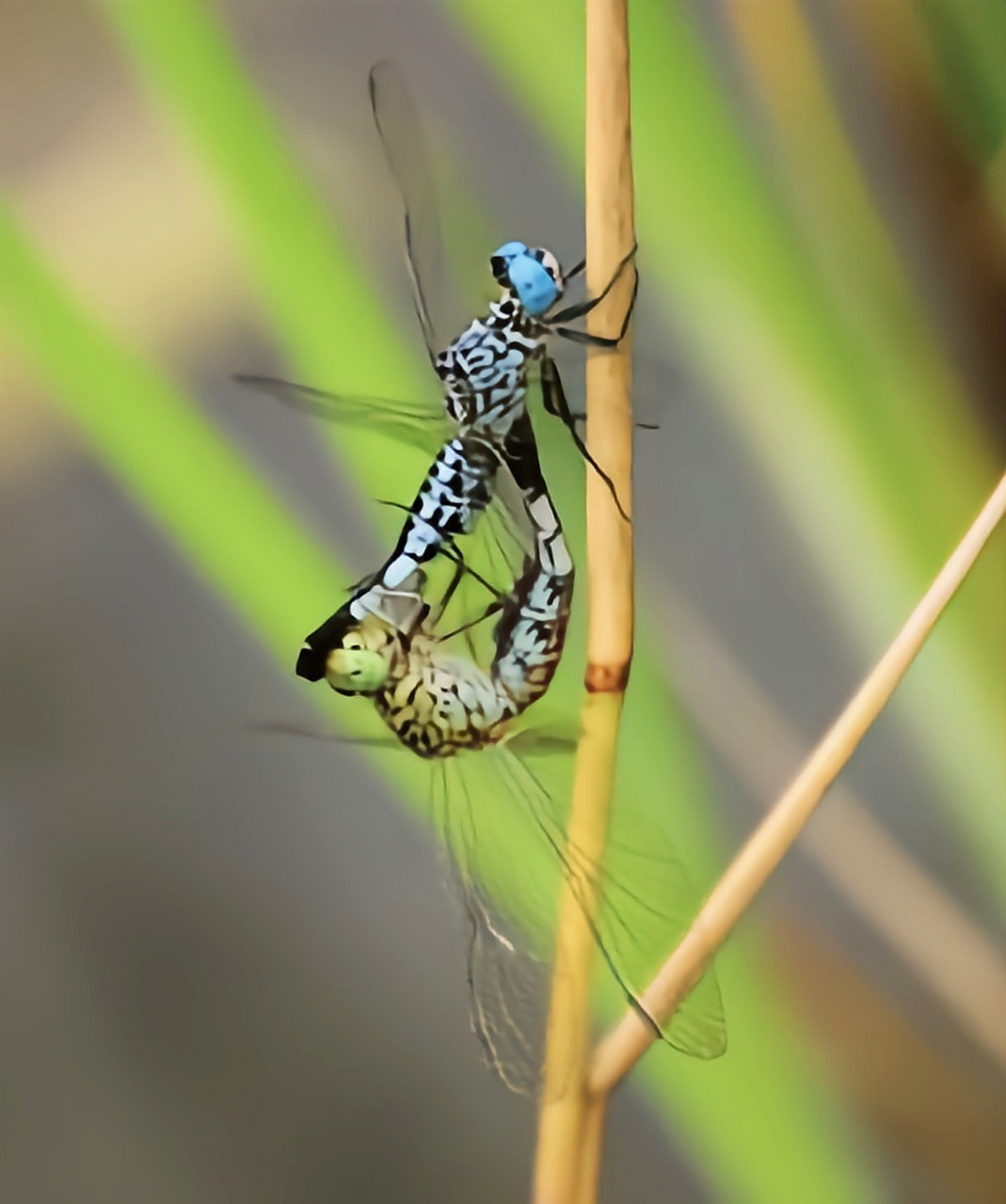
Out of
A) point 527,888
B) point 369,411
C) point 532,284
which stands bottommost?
point 527,888

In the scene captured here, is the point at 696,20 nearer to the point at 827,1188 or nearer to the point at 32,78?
the point at 32,78

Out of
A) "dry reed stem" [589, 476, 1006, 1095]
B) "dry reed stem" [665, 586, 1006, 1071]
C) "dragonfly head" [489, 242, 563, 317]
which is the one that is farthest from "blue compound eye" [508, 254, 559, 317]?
"dry reed stem" [589, 476, 1006, 1095]

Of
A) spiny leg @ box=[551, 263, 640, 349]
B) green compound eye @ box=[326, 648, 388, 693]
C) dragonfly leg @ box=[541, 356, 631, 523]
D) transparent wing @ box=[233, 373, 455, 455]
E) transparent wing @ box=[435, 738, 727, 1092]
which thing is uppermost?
spiny leg @ box=[551, 263, 640, 349]

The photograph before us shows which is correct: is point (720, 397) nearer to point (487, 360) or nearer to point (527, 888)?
point (487, 360)

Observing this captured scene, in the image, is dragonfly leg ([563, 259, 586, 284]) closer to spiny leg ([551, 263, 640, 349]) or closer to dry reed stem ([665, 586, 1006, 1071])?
spiny leg ([551, 263, 640, 349])

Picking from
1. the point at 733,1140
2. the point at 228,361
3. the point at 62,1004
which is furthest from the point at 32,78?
the point at 733,1140

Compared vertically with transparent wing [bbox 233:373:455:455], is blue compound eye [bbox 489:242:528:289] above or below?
above

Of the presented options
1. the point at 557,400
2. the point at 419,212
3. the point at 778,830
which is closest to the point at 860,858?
the point at 778,830
